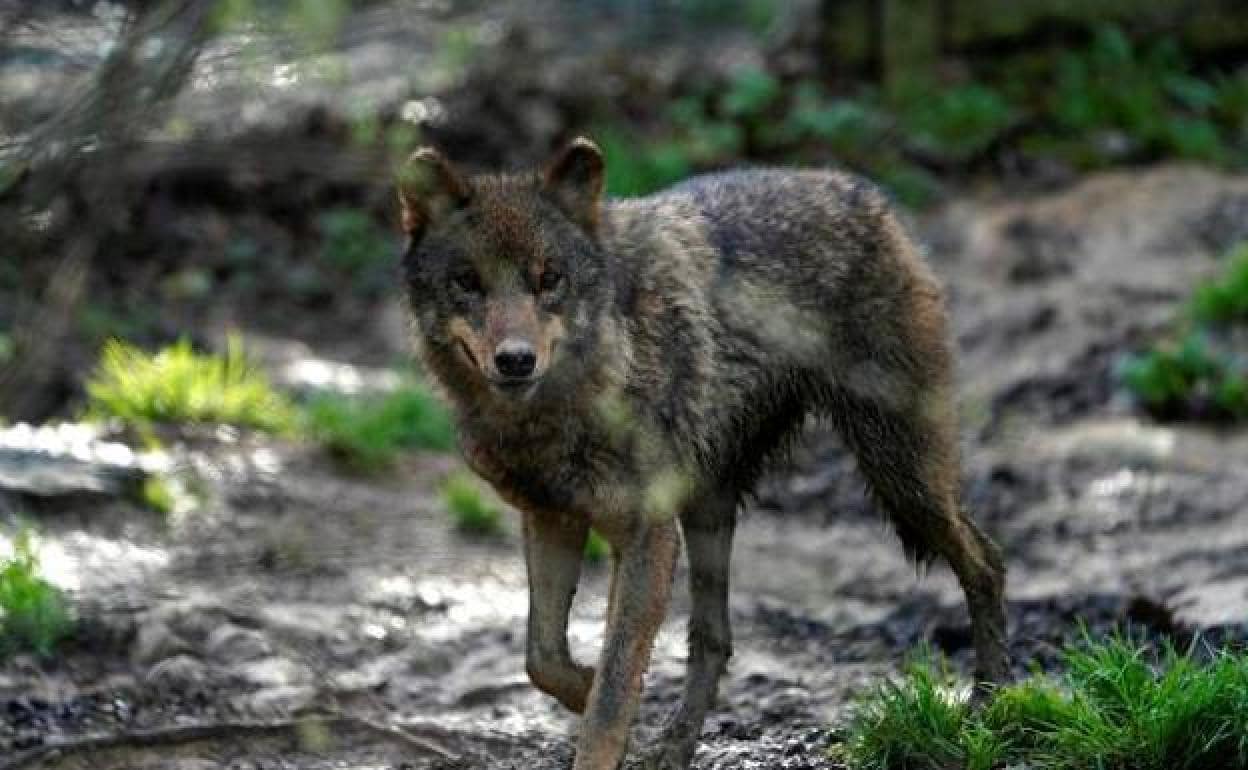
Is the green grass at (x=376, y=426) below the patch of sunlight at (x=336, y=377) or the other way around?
the other way around

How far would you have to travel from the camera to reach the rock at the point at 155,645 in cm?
707

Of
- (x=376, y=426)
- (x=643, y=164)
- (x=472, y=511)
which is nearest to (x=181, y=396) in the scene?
(x=376, y=426)

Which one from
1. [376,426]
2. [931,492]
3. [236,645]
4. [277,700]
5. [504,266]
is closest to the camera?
[504,266]

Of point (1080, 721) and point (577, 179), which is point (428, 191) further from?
point (1080, 721)

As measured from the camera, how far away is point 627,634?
18.6 feet

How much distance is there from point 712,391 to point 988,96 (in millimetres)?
8328

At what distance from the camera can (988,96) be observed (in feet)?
45.2

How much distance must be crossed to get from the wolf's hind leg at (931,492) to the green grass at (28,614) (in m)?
2.76

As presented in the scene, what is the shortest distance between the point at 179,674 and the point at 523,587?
1803mm

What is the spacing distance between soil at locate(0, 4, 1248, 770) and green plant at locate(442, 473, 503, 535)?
72mm

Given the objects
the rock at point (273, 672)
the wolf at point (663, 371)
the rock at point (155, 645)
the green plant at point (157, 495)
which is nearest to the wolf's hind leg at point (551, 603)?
the wolf at point (663, 371)

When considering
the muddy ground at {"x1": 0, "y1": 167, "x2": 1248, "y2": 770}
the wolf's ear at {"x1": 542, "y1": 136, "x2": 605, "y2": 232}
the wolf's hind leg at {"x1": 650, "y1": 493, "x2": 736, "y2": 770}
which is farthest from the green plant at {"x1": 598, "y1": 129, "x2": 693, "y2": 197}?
the wolf's ear at {"x1": 542, "y1": 136, "x2": 605, "y2": 232}

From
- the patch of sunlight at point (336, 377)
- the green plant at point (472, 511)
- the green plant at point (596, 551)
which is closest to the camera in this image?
the green plant at point (596, 551)

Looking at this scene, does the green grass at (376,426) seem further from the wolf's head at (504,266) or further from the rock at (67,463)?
the wolf's head at (504,266)
